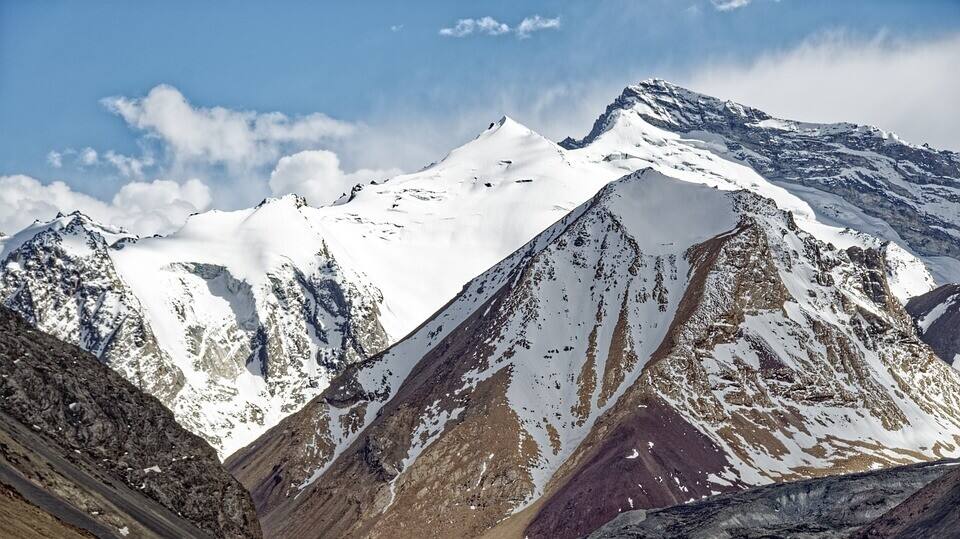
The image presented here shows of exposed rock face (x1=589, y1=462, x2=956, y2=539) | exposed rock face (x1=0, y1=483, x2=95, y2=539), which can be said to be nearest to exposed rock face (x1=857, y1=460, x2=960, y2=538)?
exposed rock face (x1=589, y1=462, x2=956, y2=539)

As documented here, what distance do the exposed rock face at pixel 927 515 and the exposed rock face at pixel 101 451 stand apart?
3115 inches

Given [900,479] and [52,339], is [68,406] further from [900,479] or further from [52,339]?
[900,479]

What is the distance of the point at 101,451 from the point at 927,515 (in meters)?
97.6

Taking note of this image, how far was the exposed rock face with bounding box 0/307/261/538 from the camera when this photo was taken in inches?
4648

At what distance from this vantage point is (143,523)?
4916 inches

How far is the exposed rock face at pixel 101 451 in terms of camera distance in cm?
11806

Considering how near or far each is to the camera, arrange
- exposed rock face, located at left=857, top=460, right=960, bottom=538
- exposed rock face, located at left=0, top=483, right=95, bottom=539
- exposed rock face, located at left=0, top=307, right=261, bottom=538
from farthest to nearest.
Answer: exposed rock face, located at left=857, top=460, right=960, bottom=538
exposed rock face, located at left=0, top=307, right=261, bottom=538
exposed rock face, located at left=0, top=483, right=95, bottom=539

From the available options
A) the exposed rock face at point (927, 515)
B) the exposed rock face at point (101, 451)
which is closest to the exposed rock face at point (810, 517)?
the exposed rock face at point (927, 515)

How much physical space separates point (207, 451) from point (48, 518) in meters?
53.6

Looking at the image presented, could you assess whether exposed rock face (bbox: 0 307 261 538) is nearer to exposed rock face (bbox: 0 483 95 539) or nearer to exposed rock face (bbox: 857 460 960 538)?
exposed rock face (bbox: 0 483 95 539)

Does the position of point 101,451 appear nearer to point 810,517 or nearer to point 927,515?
point 927,515

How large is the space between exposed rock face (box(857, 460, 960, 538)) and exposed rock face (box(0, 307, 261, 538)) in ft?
260

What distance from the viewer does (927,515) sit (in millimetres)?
150625

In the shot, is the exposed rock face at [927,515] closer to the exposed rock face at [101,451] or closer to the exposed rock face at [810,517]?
the exposed rock face at [810,517]
